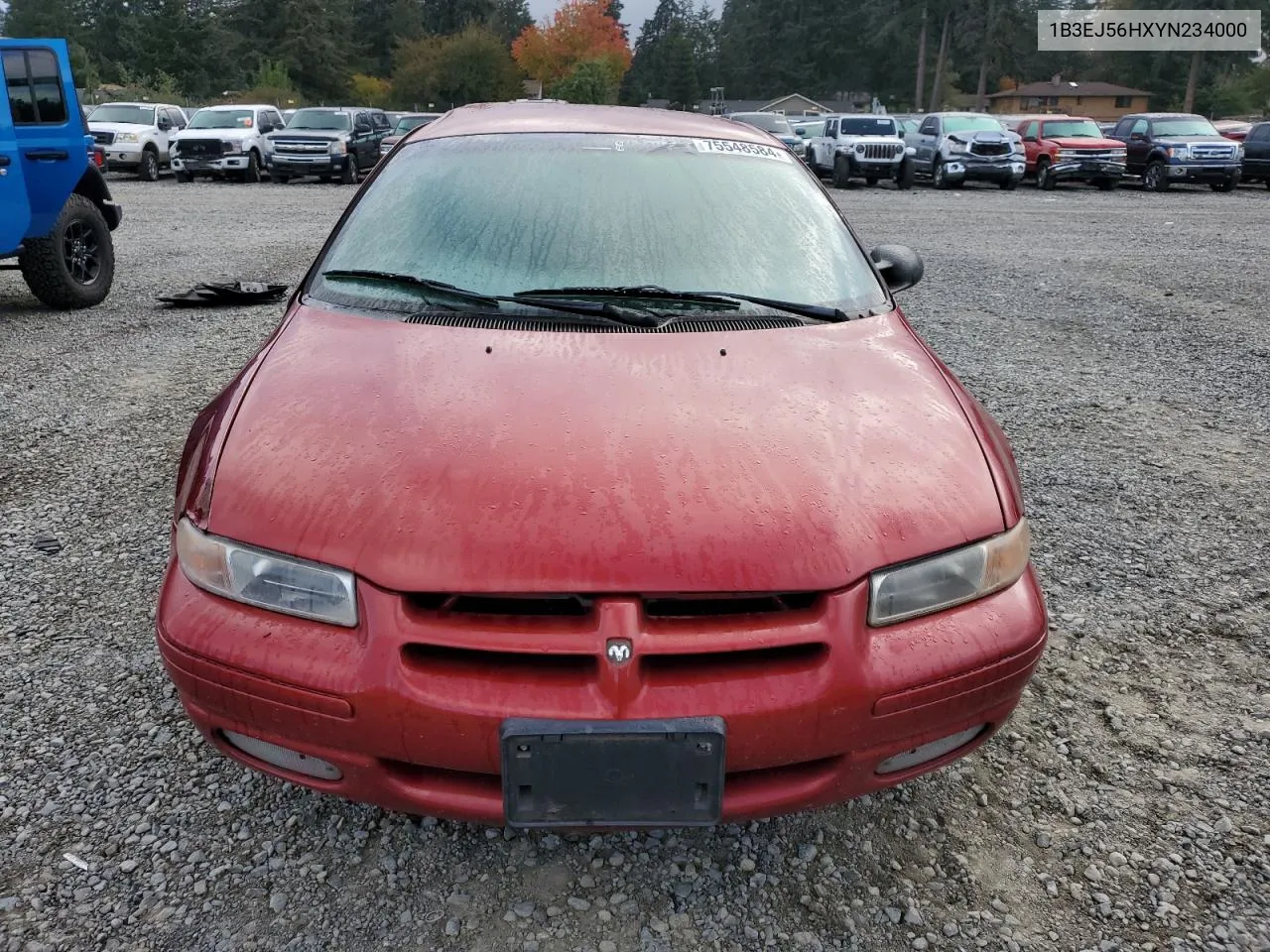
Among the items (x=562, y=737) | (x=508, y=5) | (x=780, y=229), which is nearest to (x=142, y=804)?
(x=562, y=737)

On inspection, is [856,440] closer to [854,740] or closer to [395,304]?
[854,740]

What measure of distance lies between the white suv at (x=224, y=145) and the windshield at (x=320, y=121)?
80 centimetres

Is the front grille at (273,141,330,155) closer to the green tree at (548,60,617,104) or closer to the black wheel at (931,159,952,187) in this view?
the black wheel at (931,159,952,187)

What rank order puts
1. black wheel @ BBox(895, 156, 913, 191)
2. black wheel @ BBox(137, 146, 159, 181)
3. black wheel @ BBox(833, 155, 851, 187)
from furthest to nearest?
black wheel @ BBox(833, 155, 851, 187) → black wheel @ BBox(895, 156, 913, 191) → black wheel @ BBox(137, 146, 159, 181)

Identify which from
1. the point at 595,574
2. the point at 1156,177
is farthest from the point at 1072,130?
the point at 595,574

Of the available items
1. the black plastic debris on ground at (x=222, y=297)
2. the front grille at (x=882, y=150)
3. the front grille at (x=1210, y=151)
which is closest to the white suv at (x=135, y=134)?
the black plastic debris on ground at (x=222, y=297)

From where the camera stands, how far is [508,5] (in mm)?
92125

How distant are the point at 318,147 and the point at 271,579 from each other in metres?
21.3

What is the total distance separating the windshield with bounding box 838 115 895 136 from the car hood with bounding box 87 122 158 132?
15603 millimetres

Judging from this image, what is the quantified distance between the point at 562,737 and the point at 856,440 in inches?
34.9

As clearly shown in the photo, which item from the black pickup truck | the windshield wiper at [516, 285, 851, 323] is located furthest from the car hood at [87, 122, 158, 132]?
the windshield wiper at [516, 285, 851, 323]

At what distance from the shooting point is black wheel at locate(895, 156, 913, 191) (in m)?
22.5

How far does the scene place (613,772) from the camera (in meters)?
1.68

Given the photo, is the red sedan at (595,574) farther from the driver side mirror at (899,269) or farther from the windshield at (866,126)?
the windshield at (866,126)
